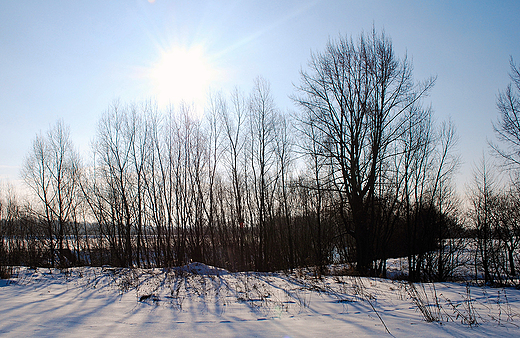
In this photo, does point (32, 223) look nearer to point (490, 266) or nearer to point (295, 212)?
point (295, 212)

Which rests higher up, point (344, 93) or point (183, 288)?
point (344, 93)

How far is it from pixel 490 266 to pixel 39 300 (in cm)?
2235

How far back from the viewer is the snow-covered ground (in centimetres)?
410

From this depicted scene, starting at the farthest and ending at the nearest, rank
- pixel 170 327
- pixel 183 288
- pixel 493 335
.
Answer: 1. pixel 183 288
2. pixel 170 327
3. pixel 493 335

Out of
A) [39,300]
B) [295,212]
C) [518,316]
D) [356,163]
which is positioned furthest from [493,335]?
[295,212]

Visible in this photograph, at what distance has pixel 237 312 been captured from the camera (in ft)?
19.0

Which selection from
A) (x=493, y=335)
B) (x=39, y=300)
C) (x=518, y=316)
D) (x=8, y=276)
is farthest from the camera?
(x=8, y=276)

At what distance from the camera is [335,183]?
562 inches

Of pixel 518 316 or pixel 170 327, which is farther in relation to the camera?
pixel 518 316

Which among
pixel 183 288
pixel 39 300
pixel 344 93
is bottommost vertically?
pixel 183 288

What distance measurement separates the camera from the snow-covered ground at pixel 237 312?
13.5ft

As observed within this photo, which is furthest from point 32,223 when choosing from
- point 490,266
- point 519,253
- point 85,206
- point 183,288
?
point 519,253

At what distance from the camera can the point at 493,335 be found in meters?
3.74

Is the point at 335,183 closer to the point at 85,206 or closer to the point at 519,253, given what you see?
the point at 519,253
